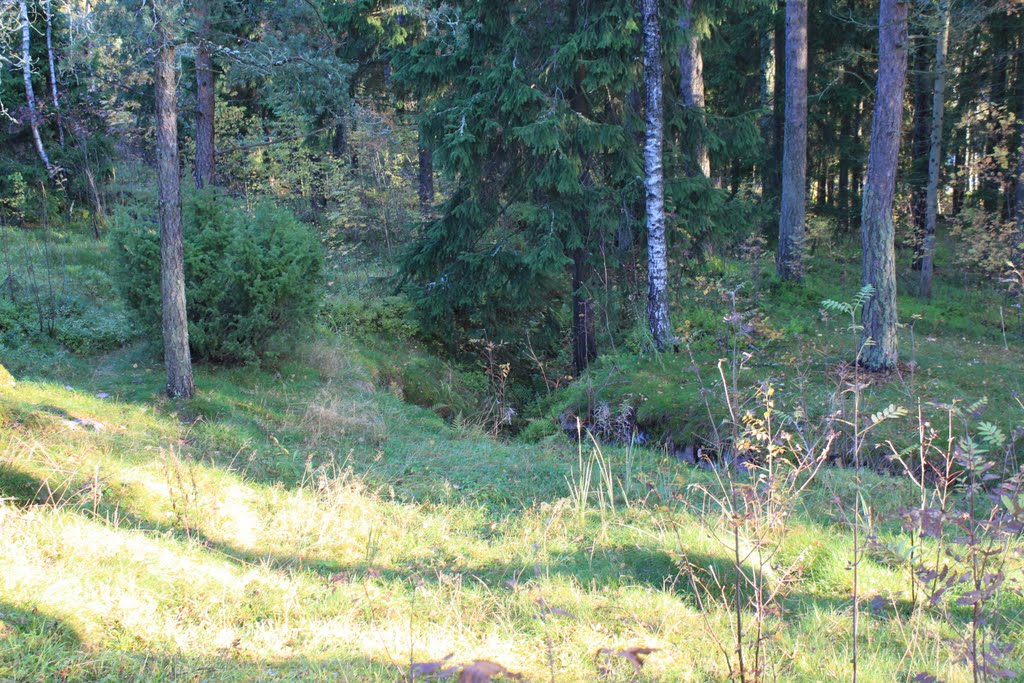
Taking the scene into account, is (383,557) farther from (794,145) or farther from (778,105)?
(778,105)

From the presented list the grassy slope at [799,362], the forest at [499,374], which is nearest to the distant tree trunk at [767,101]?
the forest at [499,374]

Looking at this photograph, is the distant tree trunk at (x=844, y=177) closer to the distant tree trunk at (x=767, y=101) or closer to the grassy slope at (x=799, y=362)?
the distant tree trunk at (x=767, y=101)

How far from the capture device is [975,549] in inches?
→ 112

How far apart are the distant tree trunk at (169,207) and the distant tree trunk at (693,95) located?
25.6ft

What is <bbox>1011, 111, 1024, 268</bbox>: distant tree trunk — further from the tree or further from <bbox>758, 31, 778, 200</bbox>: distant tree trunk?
<bbox>758, 31, 778, 200</bbox>: distant tree trunk

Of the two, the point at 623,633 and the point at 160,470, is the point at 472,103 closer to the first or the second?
the point at 160,470

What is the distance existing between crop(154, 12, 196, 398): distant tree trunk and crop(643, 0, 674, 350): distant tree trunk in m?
6.54

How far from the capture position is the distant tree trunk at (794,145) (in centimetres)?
1549

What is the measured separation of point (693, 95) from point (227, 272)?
394 inches

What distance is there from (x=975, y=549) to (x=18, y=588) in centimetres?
438

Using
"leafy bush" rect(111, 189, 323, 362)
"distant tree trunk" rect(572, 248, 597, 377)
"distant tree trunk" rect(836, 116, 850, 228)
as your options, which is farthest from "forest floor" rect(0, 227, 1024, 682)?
"distant tree trunk" rect(836, 116, 850, 228)

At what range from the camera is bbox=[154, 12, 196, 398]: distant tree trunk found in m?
7.59

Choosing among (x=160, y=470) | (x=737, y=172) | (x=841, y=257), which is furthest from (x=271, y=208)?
(x=737, y=172)

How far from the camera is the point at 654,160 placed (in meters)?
11.1
